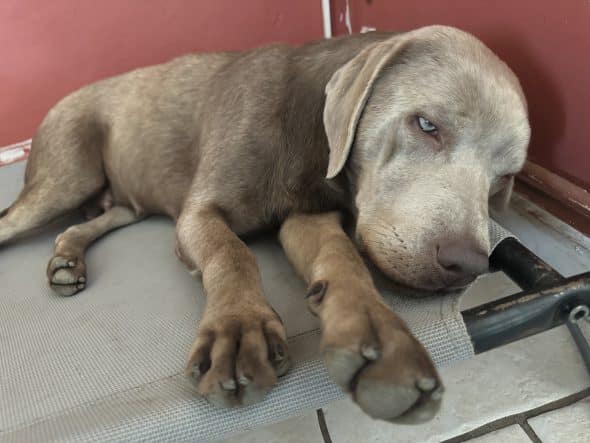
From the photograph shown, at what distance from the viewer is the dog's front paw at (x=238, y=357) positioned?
87 cm

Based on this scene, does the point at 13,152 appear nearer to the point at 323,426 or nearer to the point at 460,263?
the point at 323,426

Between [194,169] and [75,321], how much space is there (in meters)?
0.61

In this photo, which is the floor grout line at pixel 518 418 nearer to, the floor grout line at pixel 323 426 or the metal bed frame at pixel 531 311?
the floor grout line at pixel 323 426

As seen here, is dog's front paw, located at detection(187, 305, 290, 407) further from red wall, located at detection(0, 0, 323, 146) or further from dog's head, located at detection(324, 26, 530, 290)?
red wall, located at detection(0, 0, 323, 146)

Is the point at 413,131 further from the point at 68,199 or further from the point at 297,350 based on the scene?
the point at 68,199

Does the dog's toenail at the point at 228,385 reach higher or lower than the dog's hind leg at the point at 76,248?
higher

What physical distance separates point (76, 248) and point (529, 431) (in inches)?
55.9

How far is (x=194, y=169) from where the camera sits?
5.75 ft

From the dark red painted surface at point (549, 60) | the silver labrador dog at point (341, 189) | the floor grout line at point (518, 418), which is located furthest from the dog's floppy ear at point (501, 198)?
Result: the floor grout line at point (518, 418)

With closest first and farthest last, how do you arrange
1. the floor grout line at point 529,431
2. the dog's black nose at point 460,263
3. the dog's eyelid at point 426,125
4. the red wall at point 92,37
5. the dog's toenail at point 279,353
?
the dog's toenail at point 279,353
the dog's black nose at point 460,263
the dog's eyelid at point 426,125
the floor grout line at point 529,431
the red wall at point 92,37

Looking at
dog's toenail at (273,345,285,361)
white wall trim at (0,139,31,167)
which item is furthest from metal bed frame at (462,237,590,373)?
white wall trim at (0,139,31,167)

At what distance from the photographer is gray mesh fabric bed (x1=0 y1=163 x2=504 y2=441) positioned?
942 mm

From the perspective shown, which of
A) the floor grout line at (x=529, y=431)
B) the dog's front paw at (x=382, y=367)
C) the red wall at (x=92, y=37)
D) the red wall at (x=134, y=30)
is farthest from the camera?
the red wall at (x=92, y=37)

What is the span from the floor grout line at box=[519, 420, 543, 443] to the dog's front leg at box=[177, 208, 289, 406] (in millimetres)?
886
